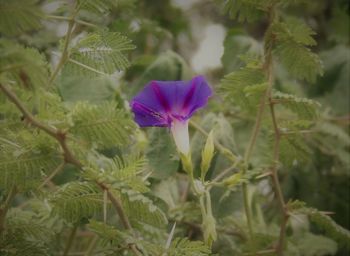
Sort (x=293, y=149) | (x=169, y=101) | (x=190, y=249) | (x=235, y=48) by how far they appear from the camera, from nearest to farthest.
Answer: (x=190, y=249) < (x=169, y=101) < (x=293, y=149) < (x=235, y=48)

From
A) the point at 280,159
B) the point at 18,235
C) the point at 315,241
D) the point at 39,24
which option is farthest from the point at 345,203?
the point at 39,24

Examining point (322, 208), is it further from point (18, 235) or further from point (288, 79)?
point (18, 235)

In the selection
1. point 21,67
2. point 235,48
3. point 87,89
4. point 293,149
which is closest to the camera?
point 21,67

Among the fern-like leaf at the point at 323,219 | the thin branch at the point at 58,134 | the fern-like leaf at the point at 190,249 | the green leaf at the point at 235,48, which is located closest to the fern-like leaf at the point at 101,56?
the thin branch at the point at 58,134

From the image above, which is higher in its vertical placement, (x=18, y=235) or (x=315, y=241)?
(x=18, y=235)

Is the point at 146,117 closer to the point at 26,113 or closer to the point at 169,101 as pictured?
the point at 169,101

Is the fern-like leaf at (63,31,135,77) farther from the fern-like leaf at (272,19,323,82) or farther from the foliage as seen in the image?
the fern-like leaf at (272,19,323,82)

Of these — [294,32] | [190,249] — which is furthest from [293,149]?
[190,249]
